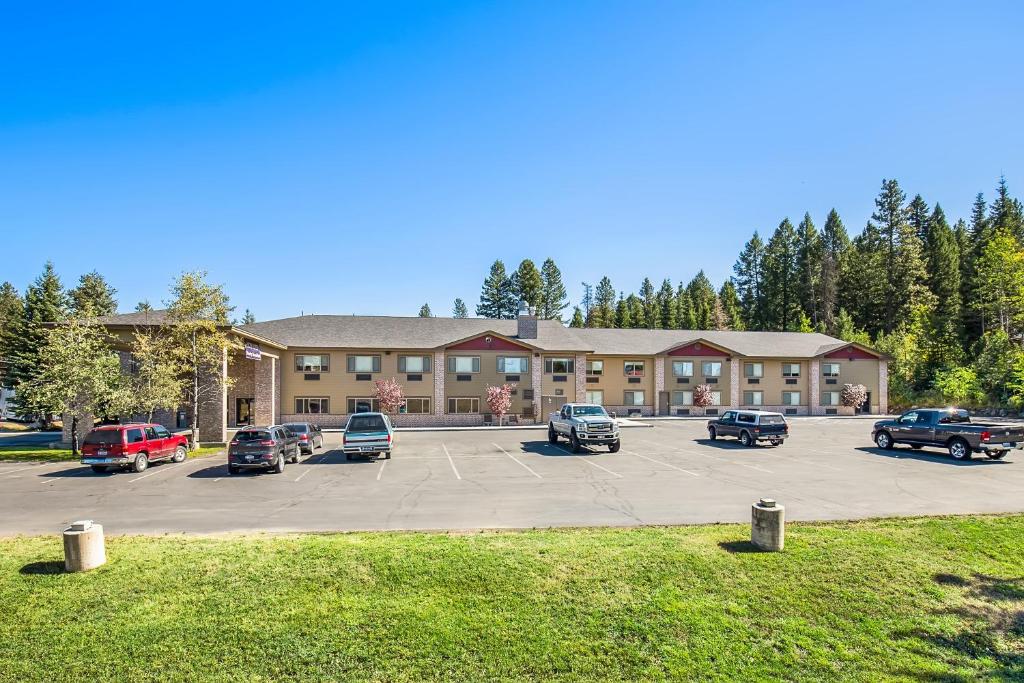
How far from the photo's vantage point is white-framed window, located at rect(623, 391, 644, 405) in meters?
50.1

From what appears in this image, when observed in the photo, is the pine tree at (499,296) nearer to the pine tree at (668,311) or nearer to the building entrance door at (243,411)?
the pine tree at (668,311)

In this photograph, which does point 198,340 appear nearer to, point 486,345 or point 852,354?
point 486,345

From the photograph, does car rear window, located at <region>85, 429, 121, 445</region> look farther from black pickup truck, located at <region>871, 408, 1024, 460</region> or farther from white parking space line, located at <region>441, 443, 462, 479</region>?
black pickup truck, located at <region>871, 408, 1024, 460</region>

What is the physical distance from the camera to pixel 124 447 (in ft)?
66.4

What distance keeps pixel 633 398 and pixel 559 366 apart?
9046mm

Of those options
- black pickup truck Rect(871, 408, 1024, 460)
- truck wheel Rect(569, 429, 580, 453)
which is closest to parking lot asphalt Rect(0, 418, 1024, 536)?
black pickup truck Rect(871, 408, 1024, 460)

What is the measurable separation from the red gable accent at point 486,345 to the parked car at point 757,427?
17923 mm

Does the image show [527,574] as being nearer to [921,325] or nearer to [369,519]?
[369,519]

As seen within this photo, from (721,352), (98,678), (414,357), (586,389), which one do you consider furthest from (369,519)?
(721,352)

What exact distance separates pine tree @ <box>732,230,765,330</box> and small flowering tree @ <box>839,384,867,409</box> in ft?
134

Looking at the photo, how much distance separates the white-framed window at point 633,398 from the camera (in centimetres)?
5009

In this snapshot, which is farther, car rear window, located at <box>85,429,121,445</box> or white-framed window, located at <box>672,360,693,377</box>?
white-framed window, located at <box>672,360,693,377</box>

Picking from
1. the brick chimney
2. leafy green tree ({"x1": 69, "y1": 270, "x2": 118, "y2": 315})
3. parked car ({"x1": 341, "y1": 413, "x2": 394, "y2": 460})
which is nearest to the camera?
parked car ({"x1": 341, "y1": 413, "x2": 394, "y2": 460})

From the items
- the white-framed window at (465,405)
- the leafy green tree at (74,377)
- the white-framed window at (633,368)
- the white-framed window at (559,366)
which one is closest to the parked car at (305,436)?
the leafy green tree at (74,377)
